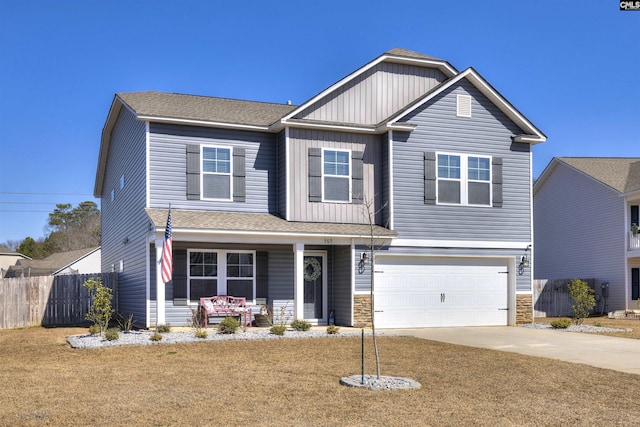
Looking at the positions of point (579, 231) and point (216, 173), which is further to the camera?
point (579, 231)

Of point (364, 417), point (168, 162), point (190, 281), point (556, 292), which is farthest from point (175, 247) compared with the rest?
point (556, 292)

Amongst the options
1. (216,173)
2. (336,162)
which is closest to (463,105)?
(336,162)

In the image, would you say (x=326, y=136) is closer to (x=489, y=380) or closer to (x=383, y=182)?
(x=383, y=182)

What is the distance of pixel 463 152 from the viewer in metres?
20.6

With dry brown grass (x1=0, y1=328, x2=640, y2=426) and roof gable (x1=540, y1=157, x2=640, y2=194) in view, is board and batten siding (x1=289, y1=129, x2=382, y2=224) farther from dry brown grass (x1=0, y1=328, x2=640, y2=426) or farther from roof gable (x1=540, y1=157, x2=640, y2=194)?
roof gable (x1=540, y1=157, x2=640, y2=194)

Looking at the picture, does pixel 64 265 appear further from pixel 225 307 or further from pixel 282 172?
pixel 282 172

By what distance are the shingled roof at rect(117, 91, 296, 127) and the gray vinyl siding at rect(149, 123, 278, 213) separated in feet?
1.13

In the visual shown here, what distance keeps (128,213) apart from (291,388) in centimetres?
1300

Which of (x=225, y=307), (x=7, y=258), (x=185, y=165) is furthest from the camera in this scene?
(x=7, y=258)


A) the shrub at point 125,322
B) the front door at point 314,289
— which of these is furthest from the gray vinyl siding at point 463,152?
the shrub at point 125,322

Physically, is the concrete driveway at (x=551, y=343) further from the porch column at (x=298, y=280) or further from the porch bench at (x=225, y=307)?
the porch bench at (x=225, y=307)

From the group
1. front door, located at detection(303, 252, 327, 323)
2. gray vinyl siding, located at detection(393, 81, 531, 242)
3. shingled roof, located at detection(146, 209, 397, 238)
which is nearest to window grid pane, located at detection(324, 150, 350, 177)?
gray vinyl siding, located at detection(393, 81, 531, 242)

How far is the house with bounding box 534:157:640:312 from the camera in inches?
1099

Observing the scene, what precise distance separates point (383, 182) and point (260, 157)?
3.58m
